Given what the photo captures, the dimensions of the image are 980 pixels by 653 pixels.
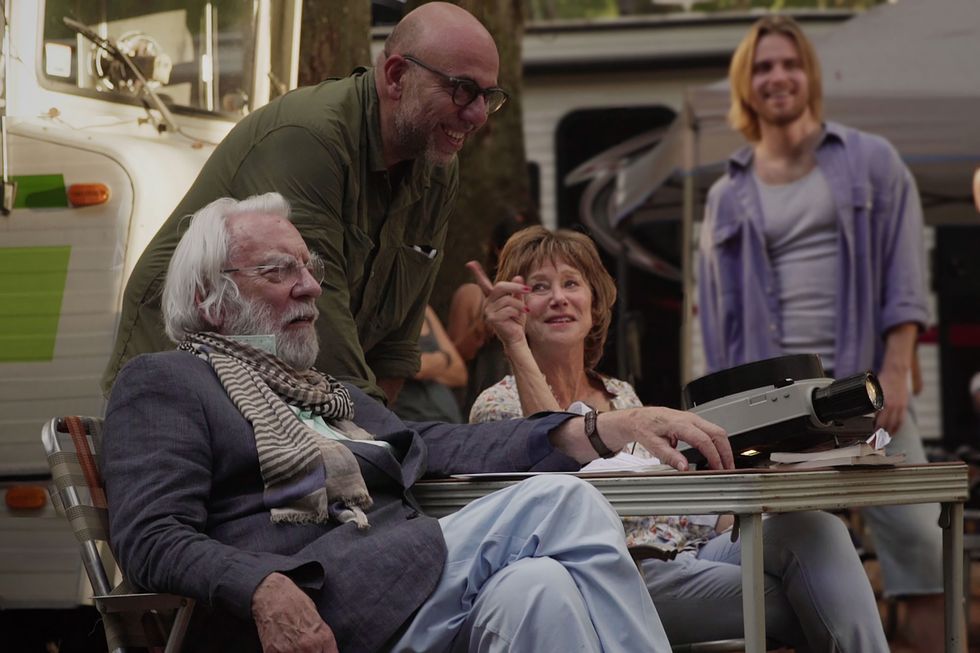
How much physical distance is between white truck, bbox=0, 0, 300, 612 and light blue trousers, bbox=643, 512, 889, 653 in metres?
1.68

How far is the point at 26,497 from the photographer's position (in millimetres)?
4324

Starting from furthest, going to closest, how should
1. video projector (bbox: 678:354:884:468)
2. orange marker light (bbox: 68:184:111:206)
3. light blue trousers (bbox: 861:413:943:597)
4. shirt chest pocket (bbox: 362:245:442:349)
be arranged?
light blue trousers (bbox: 861:413:943:597) < orange marker light (bbox: 68:184:111:206) < shirt chest pocket (bbox: 362:245:442:349) < video projector (bbox: 678:354:884:468)

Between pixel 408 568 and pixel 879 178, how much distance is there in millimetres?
3408

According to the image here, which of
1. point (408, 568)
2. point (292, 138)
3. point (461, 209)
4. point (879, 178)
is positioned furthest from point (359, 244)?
point (461, 209)

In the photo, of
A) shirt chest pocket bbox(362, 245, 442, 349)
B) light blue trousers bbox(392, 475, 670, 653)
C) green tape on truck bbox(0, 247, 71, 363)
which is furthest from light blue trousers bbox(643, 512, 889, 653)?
green tape on truck bbox(0, 247, 71, 363)

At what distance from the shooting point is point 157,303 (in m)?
3.75

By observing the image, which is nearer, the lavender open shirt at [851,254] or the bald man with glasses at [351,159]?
the bald man with glasses at [351,159]

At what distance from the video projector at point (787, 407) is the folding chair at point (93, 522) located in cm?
108

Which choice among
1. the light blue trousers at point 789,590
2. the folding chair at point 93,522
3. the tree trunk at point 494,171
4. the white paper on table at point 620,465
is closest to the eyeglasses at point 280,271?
the folding chair at point 93,522

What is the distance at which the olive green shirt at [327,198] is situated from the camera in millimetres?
3627

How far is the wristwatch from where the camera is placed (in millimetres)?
3211

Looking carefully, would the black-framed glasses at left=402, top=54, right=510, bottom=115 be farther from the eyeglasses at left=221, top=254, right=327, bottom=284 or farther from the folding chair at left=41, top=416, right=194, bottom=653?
the folding chair at left=41, top=416, right=194, bottom=653

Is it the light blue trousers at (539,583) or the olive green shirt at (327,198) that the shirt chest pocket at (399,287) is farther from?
the light blue trousers at (539,583)

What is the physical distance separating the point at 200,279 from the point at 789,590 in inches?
54.2
